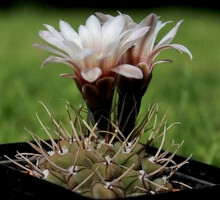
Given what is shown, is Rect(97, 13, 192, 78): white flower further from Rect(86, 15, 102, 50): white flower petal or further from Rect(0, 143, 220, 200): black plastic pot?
Rect(0, 143, 220, 200): black plastic pot

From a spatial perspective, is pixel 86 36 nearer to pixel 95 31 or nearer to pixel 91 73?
pixel 95 31

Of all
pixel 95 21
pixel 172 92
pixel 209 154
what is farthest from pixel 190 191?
pixel 172 92

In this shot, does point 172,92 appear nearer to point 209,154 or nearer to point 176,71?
point 176,71

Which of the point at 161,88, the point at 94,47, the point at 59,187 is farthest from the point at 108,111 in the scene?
the point at 161,88

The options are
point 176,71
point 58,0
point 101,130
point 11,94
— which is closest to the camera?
point 101,130

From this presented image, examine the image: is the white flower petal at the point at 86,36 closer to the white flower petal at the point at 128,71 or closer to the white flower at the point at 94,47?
the white flower at the point at 94,47

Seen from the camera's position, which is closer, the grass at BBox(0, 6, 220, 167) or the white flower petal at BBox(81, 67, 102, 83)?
the white flower petal at BBox(81, 67, 102, 83)

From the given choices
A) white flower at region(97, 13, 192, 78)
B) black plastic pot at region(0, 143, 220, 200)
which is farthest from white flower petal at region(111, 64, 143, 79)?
black plastic pot at region(0, 143, 220, 200)
